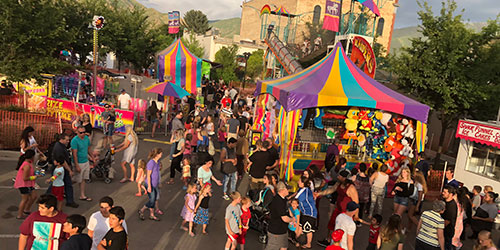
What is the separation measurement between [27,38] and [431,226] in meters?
18.6

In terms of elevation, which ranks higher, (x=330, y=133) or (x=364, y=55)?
(x=364, y=55)

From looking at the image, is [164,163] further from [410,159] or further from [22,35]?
[22,35]

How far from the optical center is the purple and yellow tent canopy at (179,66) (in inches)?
814

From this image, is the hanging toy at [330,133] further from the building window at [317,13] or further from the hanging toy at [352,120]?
the building window at [317,13]

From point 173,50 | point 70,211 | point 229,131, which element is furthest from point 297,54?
point 70,211

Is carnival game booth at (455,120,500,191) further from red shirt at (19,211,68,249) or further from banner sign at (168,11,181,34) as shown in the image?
banner sign at (168,11,181,34)

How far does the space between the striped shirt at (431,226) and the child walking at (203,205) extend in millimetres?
3845

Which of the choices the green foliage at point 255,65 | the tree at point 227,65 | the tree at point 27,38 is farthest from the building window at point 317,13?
the tree at point 27,38

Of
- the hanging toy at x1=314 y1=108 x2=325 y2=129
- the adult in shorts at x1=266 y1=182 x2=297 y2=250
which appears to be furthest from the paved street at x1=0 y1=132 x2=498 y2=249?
the hanging toy at x1=314 y1=108 x2=325 y2=129

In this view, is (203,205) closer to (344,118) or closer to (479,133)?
(344,118)

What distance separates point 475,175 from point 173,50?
15591mm

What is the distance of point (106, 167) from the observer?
1021cm

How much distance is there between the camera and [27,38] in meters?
17.5

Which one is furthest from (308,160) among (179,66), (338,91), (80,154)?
(179,66)
